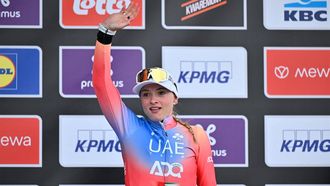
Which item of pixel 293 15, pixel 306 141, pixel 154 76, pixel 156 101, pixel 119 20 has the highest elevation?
pixel 293 15

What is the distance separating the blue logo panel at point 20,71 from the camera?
3.49 m

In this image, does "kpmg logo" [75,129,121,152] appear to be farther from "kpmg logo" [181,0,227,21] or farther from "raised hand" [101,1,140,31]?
"raised hand" [101,1,140,31]

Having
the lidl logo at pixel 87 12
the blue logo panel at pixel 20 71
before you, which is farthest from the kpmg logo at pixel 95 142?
the lidl logo at pixel 87 12

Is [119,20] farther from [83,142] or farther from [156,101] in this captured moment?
[83,142]

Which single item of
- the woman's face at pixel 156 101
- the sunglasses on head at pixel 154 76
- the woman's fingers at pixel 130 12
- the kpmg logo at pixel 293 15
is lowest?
the woman's face at pixel 156 101

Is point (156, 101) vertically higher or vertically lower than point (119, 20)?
lower

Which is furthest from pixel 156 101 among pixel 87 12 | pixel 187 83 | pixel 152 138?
pixel 87 12

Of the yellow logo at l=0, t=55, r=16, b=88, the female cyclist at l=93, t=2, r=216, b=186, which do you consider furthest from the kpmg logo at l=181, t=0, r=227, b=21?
the female cyclist at l=93, t=2, r=216, b=186

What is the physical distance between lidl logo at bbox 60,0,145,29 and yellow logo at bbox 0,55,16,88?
393 millimetres

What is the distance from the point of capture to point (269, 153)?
3.57 metres

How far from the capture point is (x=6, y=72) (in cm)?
349

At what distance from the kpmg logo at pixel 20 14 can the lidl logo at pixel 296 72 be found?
1.39 m

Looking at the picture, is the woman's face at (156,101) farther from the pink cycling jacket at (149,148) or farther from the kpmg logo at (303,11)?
the kpmg logo at (303,11)

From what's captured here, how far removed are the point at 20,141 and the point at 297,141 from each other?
1653 mm
